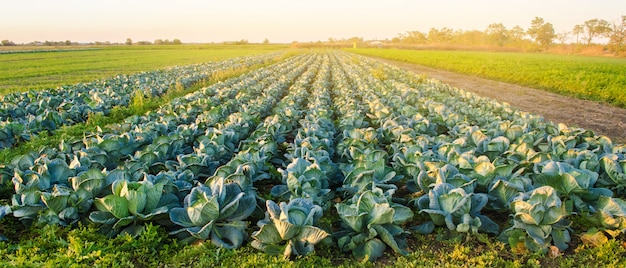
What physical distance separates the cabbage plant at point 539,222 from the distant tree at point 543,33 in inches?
3733

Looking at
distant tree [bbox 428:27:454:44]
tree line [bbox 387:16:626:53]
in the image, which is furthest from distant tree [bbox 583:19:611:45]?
distant tree [bbox 428:27:454:44]

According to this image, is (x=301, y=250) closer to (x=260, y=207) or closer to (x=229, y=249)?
(x=229, y=249)

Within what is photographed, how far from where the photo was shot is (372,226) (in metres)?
3.11

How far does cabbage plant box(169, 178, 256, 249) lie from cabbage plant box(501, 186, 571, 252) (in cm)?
222

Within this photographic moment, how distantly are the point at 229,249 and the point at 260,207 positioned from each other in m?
0.79

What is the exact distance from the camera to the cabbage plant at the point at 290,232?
296 centimetres

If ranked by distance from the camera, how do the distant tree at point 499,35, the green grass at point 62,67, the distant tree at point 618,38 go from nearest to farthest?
the green grass at point 62,67 < the distant tree at point 618,38 < the distant tree at point 499,35

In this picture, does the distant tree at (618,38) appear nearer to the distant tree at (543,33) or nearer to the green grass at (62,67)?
the distant tree at (543,33)

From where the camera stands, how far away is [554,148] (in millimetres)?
4930

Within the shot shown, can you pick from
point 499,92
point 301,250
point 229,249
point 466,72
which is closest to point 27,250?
point 229,249

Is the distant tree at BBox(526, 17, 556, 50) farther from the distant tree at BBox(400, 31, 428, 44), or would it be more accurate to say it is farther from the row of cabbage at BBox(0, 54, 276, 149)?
the row of cabbage at BBox(0, 54, 276, 149)

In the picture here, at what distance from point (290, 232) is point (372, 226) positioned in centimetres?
66

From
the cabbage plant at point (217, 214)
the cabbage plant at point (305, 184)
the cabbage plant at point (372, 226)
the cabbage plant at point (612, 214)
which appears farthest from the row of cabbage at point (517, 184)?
the cabbage plant at point (217, 214)

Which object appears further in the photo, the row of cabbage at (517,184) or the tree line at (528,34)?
the tree line at (528,34)
